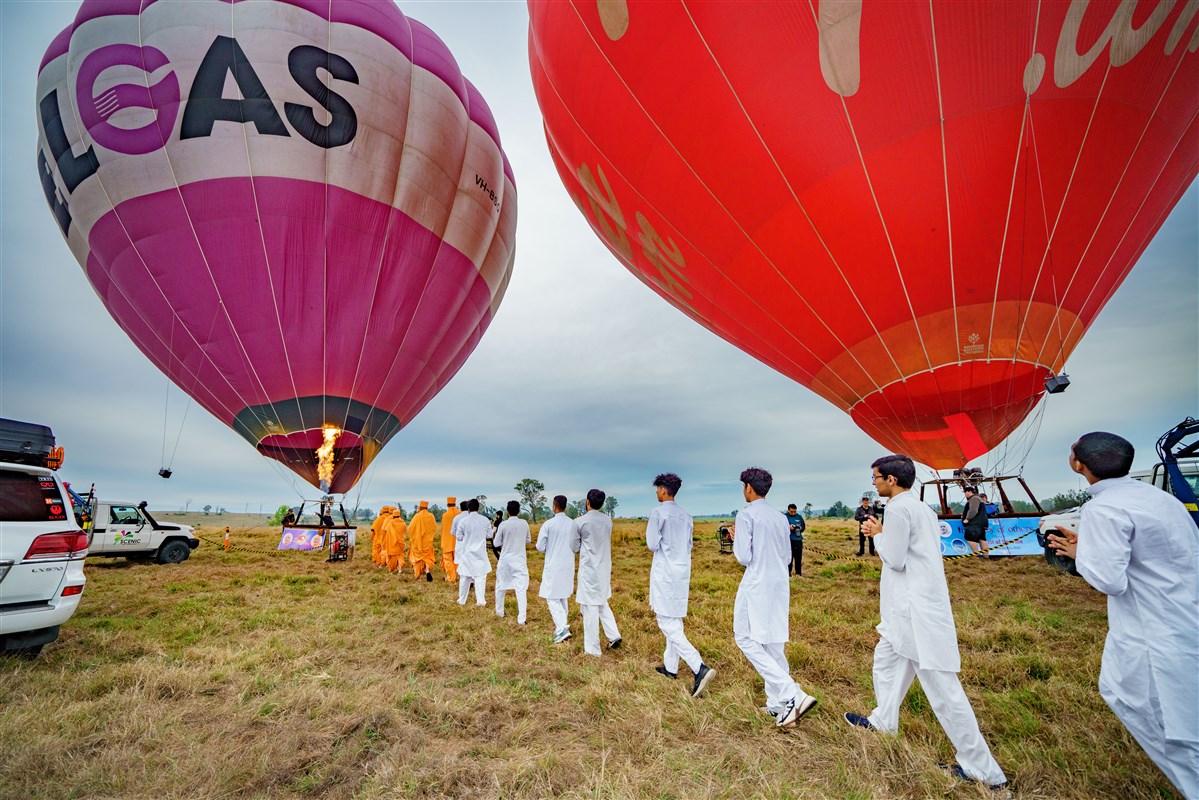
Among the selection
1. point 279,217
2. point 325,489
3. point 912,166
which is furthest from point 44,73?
point 912,166

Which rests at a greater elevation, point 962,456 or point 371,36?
point 371,36

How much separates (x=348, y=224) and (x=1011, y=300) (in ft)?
40.7

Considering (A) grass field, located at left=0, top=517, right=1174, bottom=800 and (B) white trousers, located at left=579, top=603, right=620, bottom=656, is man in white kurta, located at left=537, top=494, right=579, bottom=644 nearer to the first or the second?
(A) grass field, located at left=0, top=517, right=1174, bottom=800

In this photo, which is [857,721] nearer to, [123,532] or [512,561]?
[512,561]

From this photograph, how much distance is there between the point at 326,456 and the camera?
12.8 meters

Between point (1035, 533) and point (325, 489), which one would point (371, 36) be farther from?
point (1035, 533)

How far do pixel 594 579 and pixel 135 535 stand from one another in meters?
15.1

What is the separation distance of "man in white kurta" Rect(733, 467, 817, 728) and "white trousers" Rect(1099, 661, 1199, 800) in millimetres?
1726

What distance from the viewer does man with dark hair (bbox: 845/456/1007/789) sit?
2783 mm

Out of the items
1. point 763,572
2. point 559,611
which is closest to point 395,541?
point 559,611

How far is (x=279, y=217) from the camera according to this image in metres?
10.7

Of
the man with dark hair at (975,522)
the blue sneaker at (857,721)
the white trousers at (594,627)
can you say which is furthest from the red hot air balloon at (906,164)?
the blue sneaker at (857,721)

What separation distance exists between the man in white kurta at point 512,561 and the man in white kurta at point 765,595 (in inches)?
163

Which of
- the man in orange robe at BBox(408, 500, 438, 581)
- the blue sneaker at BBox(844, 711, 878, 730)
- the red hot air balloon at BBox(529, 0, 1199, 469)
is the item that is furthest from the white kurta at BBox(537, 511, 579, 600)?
the man in orange robe at BBox(408, 500, 438, 581)
